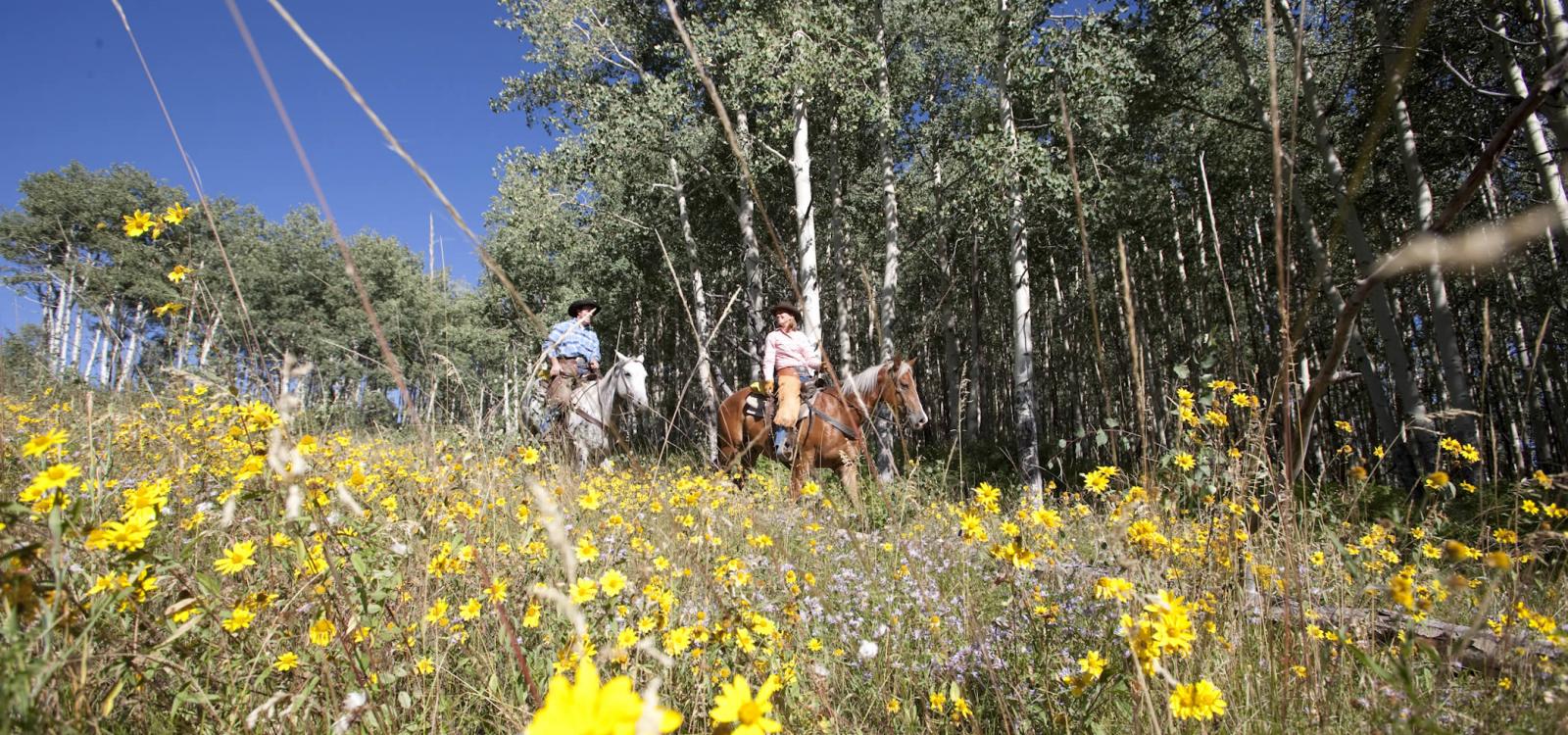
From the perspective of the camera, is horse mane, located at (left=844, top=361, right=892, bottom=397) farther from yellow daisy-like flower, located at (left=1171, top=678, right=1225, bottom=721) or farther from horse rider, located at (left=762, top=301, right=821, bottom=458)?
yellow daisy-like flower, located at (left=1171, top=678, right=1225, bottom=721)

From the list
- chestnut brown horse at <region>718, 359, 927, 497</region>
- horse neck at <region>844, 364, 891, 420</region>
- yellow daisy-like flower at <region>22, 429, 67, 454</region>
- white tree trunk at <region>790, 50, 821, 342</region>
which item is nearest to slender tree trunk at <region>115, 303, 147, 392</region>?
yellow daisy-like flower at <region>22, 429, 67, 454</region>

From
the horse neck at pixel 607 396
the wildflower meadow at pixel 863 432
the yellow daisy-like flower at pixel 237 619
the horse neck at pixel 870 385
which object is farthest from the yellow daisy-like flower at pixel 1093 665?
the horse neck at pixel 607 396

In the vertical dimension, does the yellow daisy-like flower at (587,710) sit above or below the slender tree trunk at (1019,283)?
below

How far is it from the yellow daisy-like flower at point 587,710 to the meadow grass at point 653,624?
19 millimetres

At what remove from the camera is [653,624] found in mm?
1697

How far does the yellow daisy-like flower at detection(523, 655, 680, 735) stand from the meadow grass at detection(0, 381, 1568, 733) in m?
0.02

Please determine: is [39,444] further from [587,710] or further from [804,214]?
[804,214]

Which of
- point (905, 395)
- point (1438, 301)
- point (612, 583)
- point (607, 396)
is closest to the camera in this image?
point (612, 583)

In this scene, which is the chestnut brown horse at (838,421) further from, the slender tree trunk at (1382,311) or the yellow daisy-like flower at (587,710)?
the yellow daisy-like flower at (587,710)

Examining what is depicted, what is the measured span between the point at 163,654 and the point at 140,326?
108 inches

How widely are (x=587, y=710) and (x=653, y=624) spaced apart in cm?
128

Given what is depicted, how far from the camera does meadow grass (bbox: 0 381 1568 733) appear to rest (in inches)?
47.8

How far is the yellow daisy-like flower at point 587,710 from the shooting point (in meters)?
0.48

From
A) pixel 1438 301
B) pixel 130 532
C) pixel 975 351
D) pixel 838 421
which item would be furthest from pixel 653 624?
pixel 975 351
